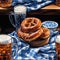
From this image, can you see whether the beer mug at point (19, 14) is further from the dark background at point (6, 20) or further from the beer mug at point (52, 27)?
the dark background at point (6, 20)

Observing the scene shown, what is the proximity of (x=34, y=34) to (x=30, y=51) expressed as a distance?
0.09 m

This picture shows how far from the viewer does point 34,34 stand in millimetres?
1357

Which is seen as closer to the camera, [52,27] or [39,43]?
[39,43]

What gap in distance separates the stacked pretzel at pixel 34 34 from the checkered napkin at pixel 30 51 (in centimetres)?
3

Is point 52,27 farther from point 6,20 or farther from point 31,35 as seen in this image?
point 6,20

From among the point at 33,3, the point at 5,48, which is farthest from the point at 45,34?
the point at 33,3

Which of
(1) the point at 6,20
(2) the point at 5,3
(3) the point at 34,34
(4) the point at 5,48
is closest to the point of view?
(4) the point at 5,48

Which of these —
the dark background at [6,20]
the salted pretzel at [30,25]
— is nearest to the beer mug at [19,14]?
the salted pretzel at [30,25]

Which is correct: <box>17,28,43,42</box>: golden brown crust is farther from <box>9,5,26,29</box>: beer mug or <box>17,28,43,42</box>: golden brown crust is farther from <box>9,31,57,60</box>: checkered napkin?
<box>9,5,26,29</box>: beer mug

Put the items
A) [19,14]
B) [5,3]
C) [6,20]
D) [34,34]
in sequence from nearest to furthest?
[34,34] → [19,14] → [5,3] → [6,20]

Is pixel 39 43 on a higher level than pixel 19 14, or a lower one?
lower

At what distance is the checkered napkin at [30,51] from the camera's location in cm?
132

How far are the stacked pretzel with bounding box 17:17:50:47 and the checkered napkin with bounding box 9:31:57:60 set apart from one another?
31 millimetres

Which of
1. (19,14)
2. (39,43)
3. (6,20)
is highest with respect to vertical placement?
(19,14)
